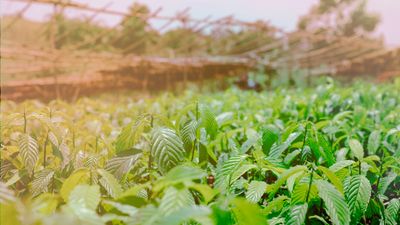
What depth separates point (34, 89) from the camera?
10844mm

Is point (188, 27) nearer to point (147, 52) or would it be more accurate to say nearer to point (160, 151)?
point (147, 52)

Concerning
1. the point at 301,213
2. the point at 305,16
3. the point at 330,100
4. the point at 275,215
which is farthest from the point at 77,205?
the point at 305,16

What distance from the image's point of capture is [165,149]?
4.43ft

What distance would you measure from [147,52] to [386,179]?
15.1m

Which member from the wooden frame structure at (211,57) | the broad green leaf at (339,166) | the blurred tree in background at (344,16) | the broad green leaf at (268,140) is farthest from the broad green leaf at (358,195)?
the blurred tree in background at (344,16)

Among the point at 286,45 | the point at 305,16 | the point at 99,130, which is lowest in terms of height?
the point at 99,130

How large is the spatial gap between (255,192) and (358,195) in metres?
0.37

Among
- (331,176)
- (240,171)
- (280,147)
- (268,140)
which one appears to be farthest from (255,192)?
(268,140)

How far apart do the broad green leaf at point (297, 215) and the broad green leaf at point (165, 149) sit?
41cm

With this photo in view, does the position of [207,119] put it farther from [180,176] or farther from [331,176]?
[180,176]

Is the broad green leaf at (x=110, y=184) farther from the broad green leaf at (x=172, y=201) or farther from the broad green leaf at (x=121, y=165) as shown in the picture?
the broad green leaf at (x=172, y=201)

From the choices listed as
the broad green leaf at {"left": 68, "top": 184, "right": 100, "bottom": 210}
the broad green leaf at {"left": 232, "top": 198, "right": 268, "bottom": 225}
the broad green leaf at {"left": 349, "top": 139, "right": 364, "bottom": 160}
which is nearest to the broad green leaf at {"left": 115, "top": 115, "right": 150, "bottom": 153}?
the broad green leaf at {"left": 68, "top": 184, "right": 100, "bottom": 210}

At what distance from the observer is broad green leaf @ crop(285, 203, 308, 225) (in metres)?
1.39

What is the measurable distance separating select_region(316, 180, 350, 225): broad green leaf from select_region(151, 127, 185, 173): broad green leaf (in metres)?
0.45
